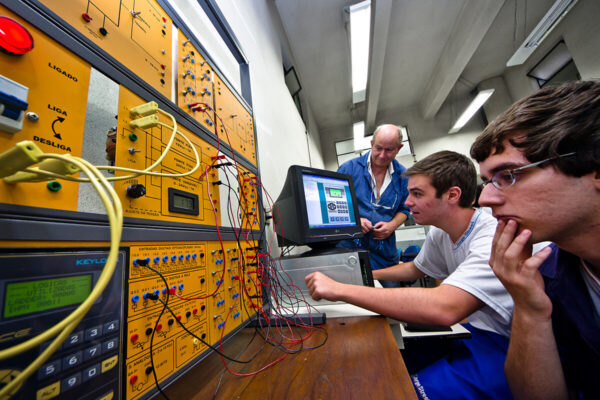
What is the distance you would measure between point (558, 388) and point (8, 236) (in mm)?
1104

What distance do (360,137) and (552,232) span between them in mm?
4619

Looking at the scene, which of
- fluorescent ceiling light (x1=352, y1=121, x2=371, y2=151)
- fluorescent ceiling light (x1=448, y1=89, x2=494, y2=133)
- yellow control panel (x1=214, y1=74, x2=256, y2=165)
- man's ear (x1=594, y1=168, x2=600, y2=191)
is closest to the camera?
man's ear (x1=594, y1=168, x2=600, y2=191)

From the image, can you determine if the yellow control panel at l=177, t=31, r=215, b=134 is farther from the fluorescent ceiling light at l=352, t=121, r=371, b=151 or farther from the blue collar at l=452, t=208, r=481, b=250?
the fluorescent ceiling light at l=352, t=121, r=371, b=151

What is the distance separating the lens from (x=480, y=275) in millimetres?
704

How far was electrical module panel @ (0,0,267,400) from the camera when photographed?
28 cm

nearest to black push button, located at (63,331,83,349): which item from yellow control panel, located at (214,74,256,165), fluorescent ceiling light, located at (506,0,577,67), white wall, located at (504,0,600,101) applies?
yellow control panel, located at (214,74,256,165)

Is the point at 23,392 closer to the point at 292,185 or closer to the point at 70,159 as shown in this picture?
the point at 70,159

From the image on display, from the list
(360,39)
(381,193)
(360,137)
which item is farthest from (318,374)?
(360,137)

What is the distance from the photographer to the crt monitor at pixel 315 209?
3.25 ft

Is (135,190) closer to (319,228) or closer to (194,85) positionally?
(194,85)

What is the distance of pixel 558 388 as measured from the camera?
57 centimetres

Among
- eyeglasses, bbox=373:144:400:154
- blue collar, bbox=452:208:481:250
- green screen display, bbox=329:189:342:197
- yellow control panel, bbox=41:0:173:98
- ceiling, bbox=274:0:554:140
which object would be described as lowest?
blue collar, bbox=452:208:481:250

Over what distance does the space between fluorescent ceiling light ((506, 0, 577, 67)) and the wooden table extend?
3341 millimetres

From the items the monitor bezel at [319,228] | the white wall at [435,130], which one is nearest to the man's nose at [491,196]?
the monitor bezel at [319,228]
